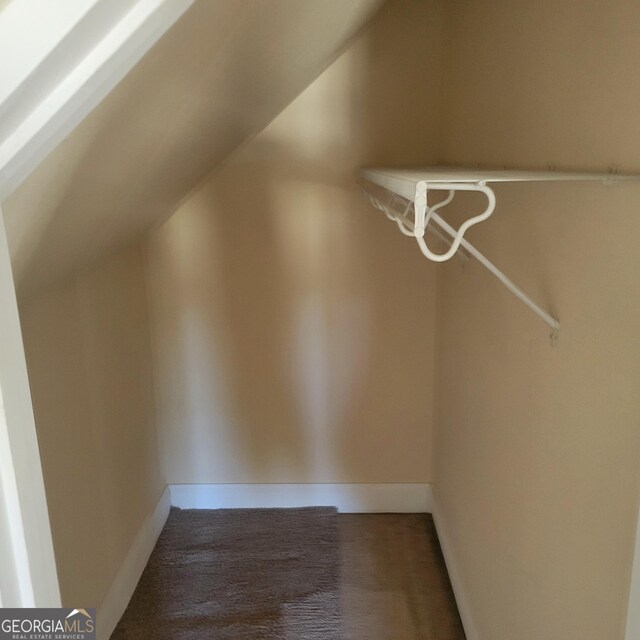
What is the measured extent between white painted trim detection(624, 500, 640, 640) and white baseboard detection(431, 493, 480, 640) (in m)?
1.09

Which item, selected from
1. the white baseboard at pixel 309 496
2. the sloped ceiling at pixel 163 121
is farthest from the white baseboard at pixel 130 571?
the sloped ceiling at pixel 163 121

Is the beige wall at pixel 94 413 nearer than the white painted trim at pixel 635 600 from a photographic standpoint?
No

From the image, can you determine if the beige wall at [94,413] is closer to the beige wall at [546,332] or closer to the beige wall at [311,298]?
the beige wall at [311,298]

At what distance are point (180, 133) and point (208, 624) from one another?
64.8 inches

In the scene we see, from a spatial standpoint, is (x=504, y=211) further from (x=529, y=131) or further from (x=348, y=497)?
(x=348, y=497)

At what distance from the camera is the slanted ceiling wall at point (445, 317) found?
1.06 m

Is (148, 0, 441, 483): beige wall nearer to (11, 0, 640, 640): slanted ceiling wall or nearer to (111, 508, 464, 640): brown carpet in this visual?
(11, 0, 640, 640): slanted ceiling wall

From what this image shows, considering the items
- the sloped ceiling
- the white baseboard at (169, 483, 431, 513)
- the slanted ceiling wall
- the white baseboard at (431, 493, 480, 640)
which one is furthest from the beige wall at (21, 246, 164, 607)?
the white baseboard at (431, 493, 480, 640)

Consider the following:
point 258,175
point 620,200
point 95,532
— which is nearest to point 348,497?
point 95,532

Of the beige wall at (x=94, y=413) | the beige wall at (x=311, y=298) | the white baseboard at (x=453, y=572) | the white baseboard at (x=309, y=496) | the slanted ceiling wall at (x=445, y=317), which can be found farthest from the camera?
the white baseboard at (x=309, y=496)

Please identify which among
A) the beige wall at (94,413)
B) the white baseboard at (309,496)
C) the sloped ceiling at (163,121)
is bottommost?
the white baseboard at (309,496)

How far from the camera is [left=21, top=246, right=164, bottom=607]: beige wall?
168cm

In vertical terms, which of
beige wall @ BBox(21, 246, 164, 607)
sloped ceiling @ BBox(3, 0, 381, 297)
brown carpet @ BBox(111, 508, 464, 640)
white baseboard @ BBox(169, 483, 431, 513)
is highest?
sloped ceiling @ BBox(3, 0, 381, 297)

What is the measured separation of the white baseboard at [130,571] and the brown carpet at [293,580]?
4 cm
